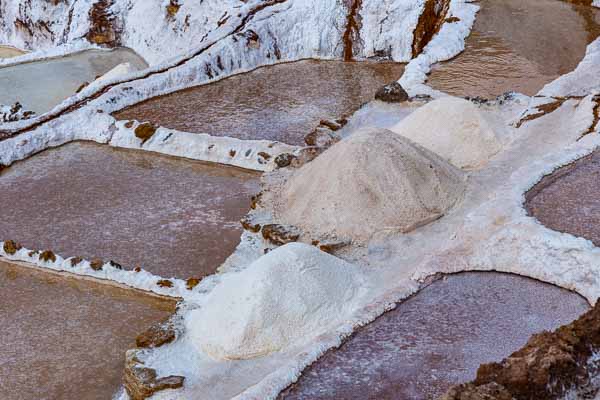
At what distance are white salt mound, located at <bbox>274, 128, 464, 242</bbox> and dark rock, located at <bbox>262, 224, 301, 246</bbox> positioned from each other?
8cm

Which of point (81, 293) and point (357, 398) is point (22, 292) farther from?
point (357, 398)

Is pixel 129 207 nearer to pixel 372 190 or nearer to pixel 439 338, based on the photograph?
pixel 372 190

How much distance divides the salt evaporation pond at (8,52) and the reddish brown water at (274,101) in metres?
6.74

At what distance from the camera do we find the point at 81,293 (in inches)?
217

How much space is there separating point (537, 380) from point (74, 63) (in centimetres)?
1021

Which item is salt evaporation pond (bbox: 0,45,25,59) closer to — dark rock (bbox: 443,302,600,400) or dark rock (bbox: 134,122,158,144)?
dark rock (bbox: 134,122,158,144)

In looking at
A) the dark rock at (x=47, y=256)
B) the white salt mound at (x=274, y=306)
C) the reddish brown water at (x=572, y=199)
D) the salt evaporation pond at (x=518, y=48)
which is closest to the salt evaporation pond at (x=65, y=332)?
the dark rock at (x=47, y=256)

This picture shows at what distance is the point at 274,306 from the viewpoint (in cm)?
445

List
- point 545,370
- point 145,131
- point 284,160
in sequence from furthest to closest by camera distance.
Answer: point 145,131, point 284,160, point 545,370

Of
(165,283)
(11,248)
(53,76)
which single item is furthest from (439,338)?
(53,76)

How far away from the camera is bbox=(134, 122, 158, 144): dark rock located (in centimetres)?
788

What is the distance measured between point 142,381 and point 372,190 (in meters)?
2.28

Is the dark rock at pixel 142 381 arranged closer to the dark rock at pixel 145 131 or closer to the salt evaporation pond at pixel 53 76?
the dark rock at pixel 145 131

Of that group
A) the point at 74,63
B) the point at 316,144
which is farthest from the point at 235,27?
the point at 316,144
